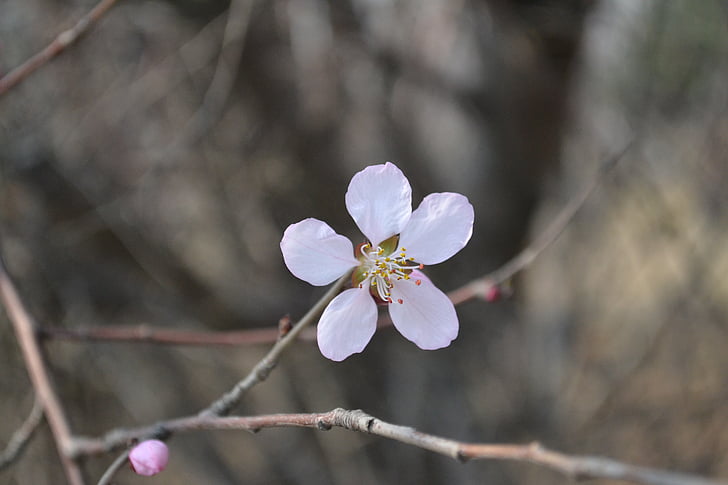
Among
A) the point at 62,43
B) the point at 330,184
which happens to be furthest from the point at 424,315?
the point at 330,184

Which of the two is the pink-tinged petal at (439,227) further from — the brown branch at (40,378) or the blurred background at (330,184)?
the blurred background at (330,184)

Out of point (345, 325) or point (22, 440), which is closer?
point (345, 325)

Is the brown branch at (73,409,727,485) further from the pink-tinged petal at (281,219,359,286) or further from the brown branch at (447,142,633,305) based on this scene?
the brown branch at (447,142,633,305)

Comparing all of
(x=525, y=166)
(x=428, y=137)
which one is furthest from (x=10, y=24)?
(x=525, y=166)

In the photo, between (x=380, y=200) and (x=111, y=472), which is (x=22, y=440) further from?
(x=380, y=200)

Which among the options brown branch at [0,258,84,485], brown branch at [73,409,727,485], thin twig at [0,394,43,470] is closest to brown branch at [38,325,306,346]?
brown branch at [0,258,84,485]

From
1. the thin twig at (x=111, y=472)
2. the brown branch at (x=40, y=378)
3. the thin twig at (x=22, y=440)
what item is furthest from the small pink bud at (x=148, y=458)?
the thin twig at (x=22, y=440)
